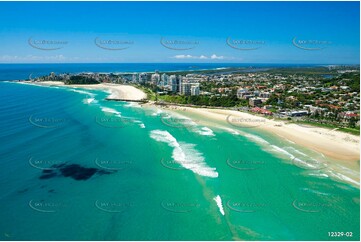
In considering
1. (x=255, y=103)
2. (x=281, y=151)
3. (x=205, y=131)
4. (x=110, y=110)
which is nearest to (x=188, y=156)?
(x=281, y=151)

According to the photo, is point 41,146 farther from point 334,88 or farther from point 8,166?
point 334,88

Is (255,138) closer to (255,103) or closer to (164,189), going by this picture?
(164,189)

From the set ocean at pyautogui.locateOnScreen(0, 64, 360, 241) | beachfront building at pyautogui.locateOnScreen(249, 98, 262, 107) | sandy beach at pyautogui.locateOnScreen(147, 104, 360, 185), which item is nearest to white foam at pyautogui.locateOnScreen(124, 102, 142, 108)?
A: sandy beach at pyautogui.locateOnScreen(147, 104, 360, 185)

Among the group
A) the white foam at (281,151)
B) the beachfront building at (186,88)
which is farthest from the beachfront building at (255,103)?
the white foam at (281,151)

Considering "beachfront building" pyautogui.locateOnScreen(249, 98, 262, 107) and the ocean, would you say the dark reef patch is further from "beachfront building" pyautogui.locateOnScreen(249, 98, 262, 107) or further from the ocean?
"beachfront building" pyautogui.locateOnScreen(249, 98, 262, 107)

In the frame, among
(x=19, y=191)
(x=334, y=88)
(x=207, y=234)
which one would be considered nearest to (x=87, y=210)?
(x=19, y=191)
